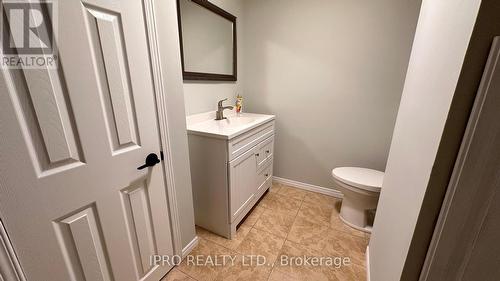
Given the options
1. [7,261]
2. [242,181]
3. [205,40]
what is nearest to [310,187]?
[242,181]

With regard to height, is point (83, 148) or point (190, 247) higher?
point (83, 148)

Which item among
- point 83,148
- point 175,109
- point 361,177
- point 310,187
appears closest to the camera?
point 83,148

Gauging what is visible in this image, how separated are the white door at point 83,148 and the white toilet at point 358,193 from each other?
153 cm

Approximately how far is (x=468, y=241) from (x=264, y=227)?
143cm

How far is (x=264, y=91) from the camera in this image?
90.1 inches

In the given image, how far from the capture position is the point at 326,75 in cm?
196

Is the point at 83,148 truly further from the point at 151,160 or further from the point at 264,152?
the point at 264,152

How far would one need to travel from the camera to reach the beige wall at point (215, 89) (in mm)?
1668

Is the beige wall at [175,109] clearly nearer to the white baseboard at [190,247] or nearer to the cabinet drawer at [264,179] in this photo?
the white baseboard at [190,247]

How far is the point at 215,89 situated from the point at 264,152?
2.60 feet

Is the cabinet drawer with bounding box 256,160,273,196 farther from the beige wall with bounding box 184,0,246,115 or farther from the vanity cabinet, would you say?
the beige wall with bounding box 184,0,246,115

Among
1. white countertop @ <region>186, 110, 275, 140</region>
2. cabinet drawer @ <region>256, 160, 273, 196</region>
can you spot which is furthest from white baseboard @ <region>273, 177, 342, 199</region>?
white countertop @ <region>186, 110, 275, 140</region>

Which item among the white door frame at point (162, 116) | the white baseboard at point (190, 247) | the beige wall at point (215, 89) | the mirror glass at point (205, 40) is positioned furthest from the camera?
the beige wall at point (215, 89)

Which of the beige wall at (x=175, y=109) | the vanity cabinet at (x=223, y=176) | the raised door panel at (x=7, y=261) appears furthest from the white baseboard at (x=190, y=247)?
the raised door panel at (x=7, y=261)
